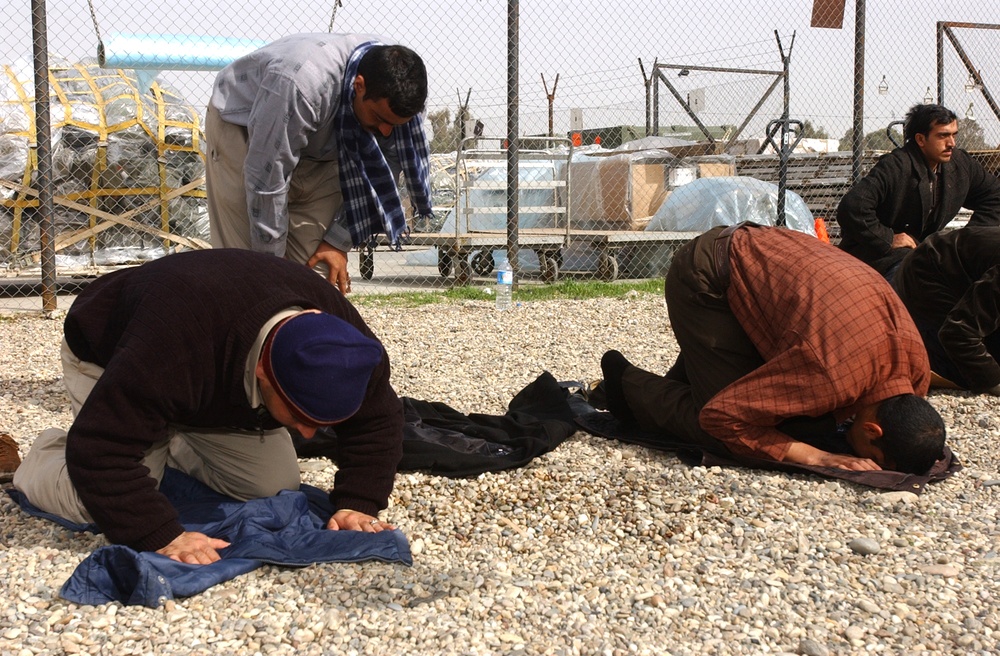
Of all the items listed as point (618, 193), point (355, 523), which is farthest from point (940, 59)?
point (355, 523)

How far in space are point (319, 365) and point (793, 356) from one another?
1.64 metres

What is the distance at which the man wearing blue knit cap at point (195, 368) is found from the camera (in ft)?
7.37

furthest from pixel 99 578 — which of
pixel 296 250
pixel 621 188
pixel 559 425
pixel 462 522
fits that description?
pixel 621 188

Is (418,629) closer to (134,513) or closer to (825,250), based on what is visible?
(134,513)

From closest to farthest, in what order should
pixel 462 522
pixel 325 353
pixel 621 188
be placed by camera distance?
pixel 325 353
pixel 462 522
pixel 621 188

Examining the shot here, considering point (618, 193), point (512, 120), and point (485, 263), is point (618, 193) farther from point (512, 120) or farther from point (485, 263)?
point (512, 120)

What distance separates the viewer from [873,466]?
132 inches

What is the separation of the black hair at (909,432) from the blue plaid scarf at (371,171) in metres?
1.82

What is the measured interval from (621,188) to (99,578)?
9598 mm

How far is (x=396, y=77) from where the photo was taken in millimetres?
3346

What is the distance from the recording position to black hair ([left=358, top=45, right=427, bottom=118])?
11.0 ft

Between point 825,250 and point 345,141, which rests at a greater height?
point 345,141

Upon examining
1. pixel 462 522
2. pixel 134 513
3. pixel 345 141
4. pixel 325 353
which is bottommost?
pixel 462 522

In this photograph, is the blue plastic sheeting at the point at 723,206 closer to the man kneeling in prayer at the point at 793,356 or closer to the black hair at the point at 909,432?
the man kneeling in prayer at the point at 793,356
